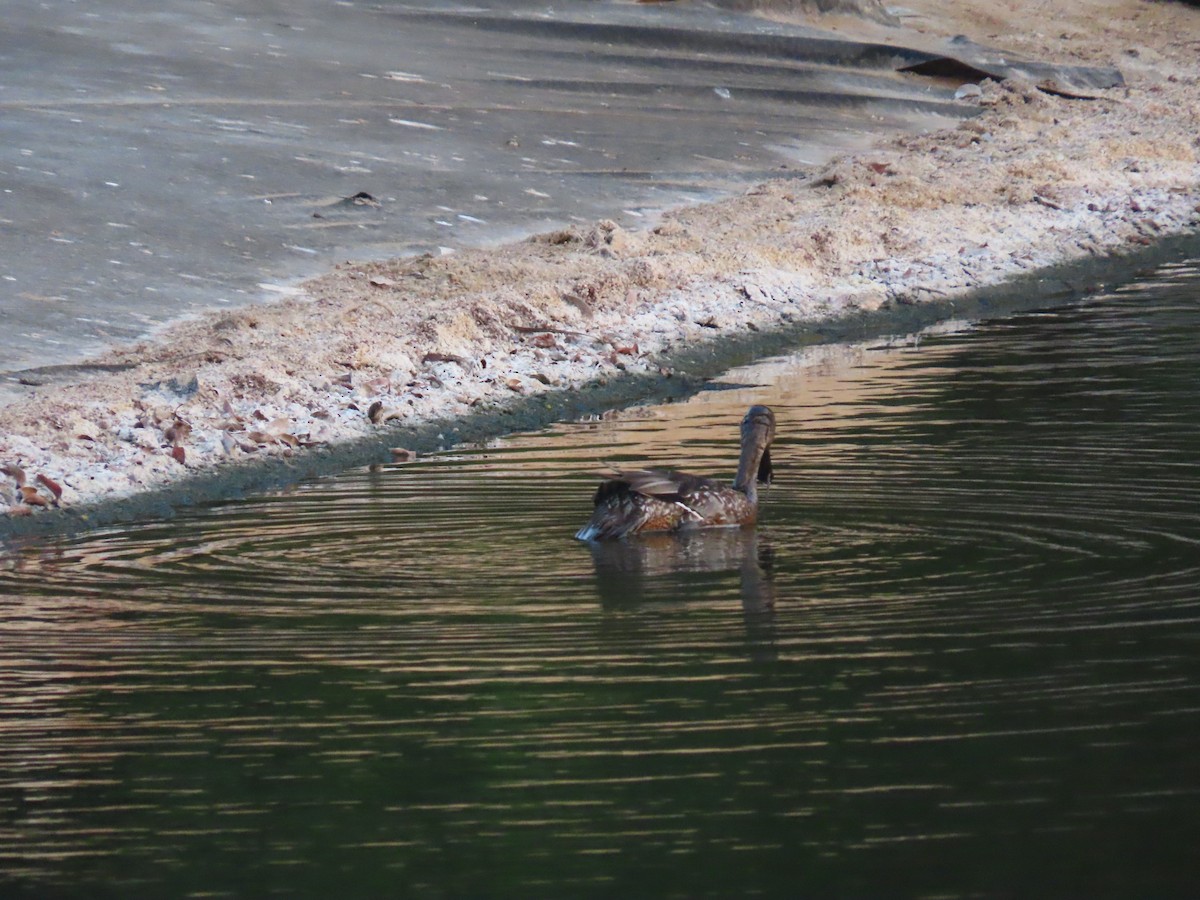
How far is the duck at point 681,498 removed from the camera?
31.5 feet

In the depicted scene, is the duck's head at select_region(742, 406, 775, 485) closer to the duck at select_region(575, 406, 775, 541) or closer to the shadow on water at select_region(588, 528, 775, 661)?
the duck at select_region(575, 406, 775, 541)

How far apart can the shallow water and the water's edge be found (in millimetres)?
572

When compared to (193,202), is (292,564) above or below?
below

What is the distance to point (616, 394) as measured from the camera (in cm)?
1447

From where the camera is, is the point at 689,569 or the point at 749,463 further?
the point at 749,463

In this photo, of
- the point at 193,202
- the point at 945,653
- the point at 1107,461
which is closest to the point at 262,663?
the point at 945,653

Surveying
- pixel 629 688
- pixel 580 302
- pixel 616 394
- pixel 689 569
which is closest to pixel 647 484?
pixel 689 569

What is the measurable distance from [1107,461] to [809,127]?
14743mm

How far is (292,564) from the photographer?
9.22m

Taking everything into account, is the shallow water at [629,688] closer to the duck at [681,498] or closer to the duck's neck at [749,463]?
the duck at [681,498]

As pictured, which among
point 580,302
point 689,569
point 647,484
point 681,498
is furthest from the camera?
point 580,302

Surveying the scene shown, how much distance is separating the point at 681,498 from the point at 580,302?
20.3 feet

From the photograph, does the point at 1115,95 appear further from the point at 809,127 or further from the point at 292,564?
the point at 292,564

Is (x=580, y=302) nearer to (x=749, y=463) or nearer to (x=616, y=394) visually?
(x=616, y=394)
